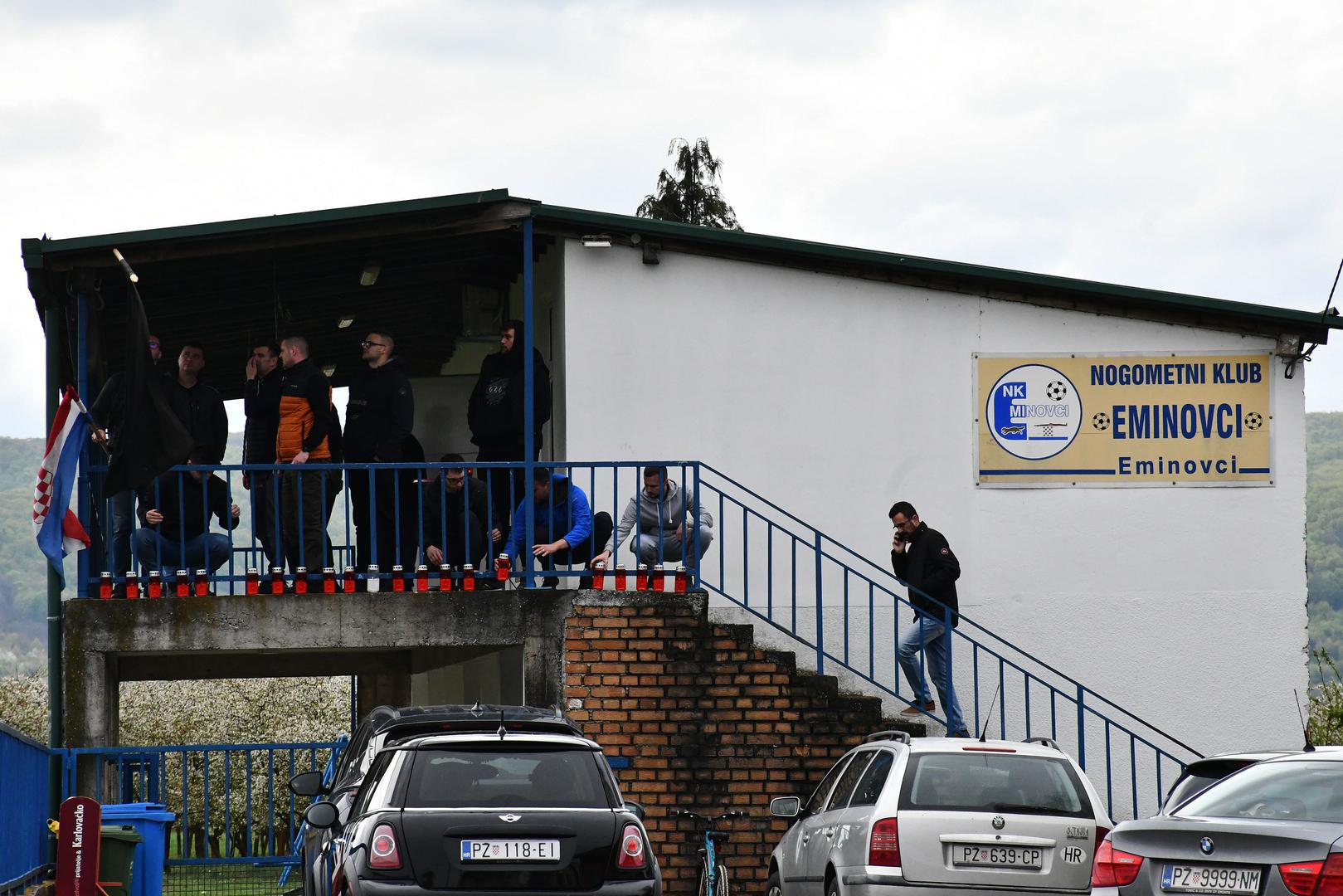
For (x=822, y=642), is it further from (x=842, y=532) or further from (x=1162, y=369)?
(x=1162, y=369)

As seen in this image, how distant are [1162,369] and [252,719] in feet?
108

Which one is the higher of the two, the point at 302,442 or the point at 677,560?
the point at 302,442

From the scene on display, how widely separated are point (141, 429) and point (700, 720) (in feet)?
15.5

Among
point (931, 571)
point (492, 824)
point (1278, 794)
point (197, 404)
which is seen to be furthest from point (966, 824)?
point (197, 404)

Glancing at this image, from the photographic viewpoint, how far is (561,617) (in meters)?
13.8

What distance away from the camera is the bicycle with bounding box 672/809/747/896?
12391 mm

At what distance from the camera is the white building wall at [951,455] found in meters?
15.4

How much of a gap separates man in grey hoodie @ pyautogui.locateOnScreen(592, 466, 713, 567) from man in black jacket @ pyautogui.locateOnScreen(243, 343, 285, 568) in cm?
252

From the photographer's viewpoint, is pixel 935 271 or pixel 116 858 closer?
pixel 116 858

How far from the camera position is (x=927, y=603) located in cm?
1471

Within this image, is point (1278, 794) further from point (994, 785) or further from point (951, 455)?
point (951, 455)

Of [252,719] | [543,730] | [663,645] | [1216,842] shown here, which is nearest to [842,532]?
[663,645]

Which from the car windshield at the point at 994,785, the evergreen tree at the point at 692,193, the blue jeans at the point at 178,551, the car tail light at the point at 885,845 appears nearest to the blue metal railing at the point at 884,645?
the blue jeans at the point at 178,551

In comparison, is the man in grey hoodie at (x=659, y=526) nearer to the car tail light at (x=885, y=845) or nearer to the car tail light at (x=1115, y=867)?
the car tail light at (x=885, y=845)
